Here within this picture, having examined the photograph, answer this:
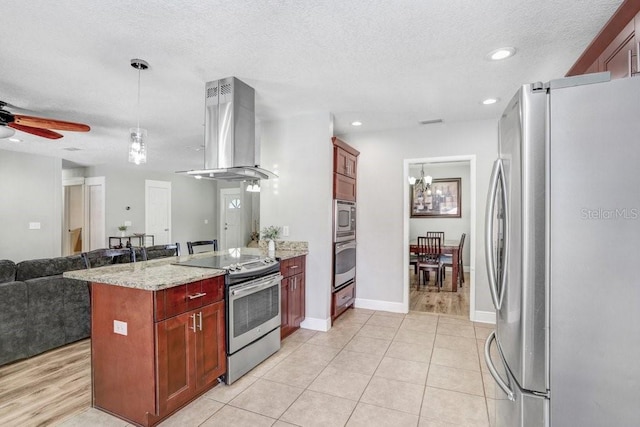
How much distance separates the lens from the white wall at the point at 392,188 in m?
4.12

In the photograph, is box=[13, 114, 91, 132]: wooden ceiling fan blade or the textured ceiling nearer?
the textured ceiling

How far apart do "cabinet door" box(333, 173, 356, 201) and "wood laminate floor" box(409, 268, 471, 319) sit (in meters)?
1.87

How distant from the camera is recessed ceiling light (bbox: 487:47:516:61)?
238 centimetres

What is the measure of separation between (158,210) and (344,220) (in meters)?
6.44

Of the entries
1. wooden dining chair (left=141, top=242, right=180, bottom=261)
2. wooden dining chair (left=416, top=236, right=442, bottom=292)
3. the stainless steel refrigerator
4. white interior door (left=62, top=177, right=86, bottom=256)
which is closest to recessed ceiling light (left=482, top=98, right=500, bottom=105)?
the stainless steel refrigerator

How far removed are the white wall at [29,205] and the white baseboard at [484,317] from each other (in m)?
7.61

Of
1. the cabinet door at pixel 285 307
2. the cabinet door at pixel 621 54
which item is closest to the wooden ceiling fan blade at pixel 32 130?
the cabinet door at pixel 285 307

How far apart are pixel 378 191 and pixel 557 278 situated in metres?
3.42

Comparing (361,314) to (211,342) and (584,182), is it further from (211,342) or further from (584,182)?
(584,182)

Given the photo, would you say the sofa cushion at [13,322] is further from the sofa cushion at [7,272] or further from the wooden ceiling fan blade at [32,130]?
the wooden ceiling fan blade at [32,130]

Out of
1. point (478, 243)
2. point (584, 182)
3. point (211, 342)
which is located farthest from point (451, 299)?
point (584, 182)

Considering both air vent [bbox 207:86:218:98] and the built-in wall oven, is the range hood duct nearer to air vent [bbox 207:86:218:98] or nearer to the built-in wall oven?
air vent [bbox 207:86:218:98]

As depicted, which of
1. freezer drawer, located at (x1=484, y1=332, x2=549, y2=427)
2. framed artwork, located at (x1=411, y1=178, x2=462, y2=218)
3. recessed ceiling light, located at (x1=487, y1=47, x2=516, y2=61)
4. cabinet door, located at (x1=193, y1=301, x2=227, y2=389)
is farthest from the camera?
framed artwork, located at (x1=411, y1=178, x2=462, y2=218)

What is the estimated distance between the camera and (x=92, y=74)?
282cm
